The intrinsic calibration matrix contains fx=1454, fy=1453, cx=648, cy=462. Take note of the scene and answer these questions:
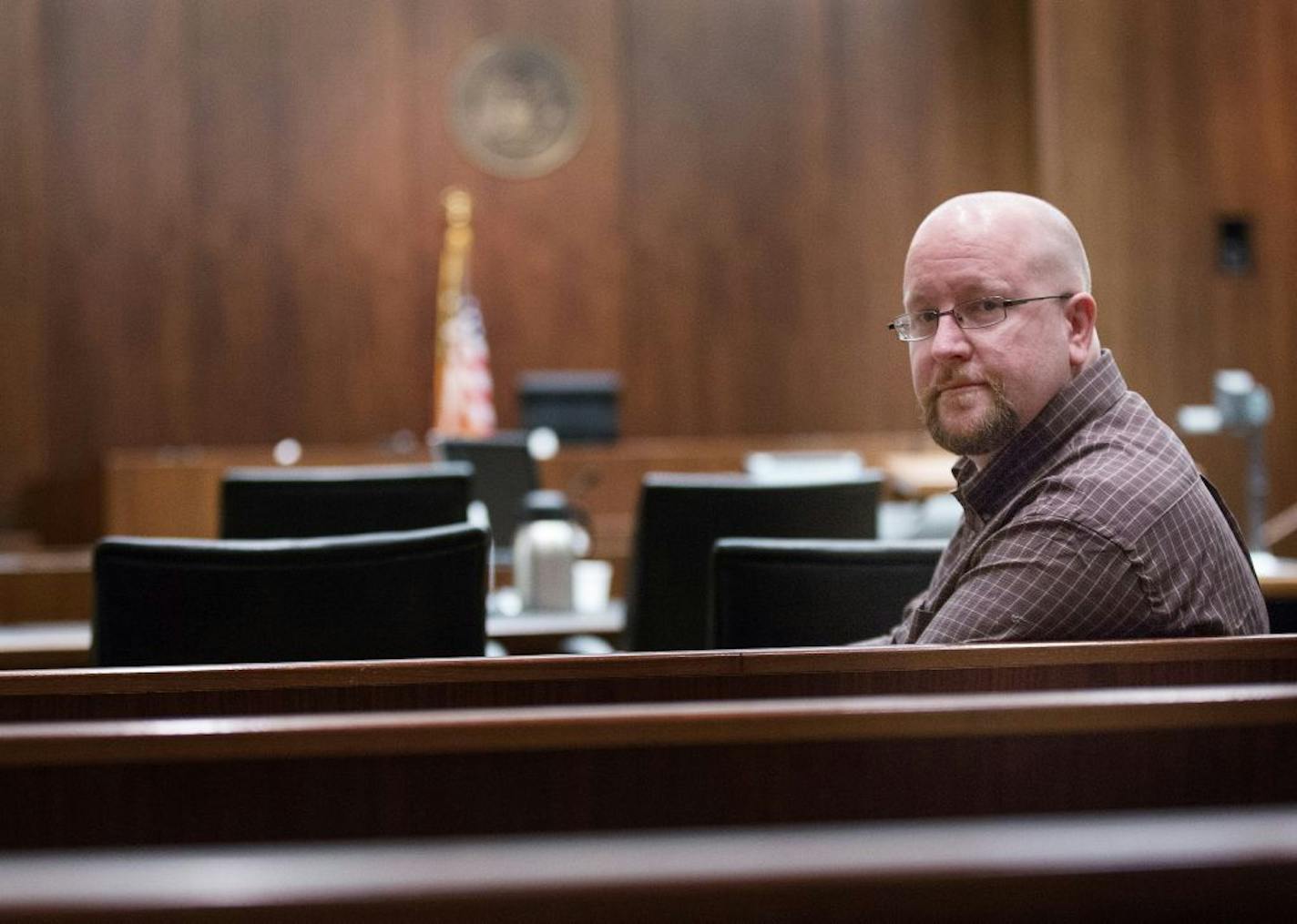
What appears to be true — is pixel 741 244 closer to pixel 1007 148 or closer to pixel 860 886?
pixel 1007 148

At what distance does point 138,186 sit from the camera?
8.73 metres

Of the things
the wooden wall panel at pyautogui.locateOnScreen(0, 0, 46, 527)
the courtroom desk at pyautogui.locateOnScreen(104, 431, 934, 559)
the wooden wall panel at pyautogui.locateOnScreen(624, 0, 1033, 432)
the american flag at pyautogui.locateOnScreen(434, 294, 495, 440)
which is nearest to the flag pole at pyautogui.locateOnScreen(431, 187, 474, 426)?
the american flag at pyautogui.locateOnScreen(434, 294, 495, 440)

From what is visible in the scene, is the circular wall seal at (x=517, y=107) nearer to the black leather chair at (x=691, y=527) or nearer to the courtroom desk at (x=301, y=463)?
the courtroom desk at (x=301, y=463)

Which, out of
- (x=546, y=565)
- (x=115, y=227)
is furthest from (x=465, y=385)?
(x=546, y=565)

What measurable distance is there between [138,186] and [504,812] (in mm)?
8417

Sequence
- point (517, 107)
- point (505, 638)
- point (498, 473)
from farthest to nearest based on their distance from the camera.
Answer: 1. point (517, 107)
2. point (498, 473)
3. point (505, 638)

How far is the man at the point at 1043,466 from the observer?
1555mm

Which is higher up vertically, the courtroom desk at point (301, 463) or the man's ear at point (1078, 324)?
the man's ear at point (1078, 324)

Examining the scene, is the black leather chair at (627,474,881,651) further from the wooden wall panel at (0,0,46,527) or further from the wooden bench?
the wooden wall panel at (0,0,46,527)

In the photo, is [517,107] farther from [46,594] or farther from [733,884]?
[733,884]

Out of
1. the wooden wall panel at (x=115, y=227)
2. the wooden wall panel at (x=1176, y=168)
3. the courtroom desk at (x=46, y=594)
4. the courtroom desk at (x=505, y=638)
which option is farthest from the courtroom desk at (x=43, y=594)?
the wooden wall panel at (x=1176, y=168)

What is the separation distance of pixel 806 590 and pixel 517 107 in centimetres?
747

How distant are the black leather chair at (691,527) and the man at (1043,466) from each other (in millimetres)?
881

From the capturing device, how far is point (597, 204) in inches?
358
